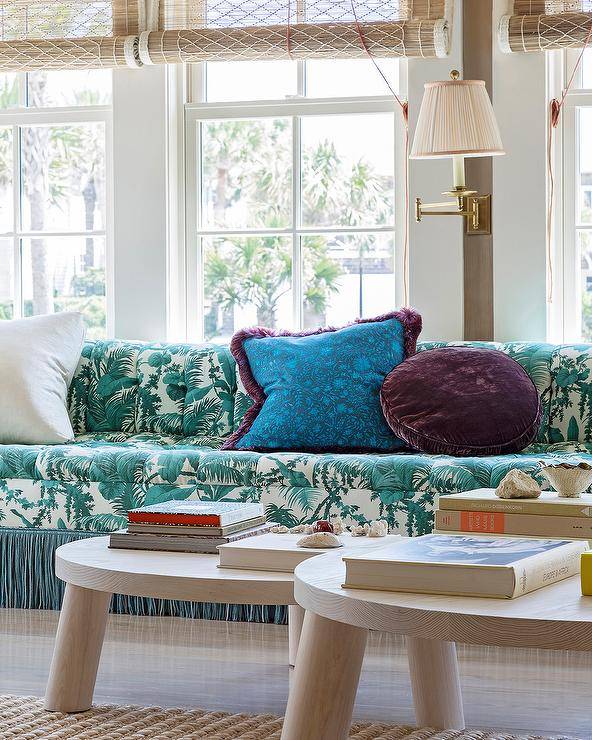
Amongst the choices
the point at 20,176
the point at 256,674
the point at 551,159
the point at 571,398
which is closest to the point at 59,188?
the point at 20,176

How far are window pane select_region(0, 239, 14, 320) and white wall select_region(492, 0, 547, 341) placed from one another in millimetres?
2024

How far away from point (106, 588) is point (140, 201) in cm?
260

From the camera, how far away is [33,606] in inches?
135

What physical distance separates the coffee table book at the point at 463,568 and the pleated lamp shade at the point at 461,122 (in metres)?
2.27

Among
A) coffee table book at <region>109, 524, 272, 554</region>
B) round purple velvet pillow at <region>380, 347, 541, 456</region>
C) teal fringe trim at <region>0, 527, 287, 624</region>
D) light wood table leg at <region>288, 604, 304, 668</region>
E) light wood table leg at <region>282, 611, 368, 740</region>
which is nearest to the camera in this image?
light wood table leg at <region>282, 611, 368, 740</region>

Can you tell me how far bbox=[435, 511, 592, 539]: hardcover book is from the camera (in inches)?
77.7

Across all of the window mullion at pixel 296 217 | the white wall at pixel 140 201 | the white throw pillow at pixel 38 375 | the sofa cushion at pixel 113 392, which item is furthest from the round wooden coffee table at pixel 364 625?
the white wall at pixel 140 201

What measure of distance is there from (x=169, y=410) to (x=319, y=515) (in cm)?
106

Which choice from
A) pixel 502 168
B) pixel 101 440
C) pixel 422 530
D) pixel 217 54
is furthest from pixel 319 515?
pixel 217 54

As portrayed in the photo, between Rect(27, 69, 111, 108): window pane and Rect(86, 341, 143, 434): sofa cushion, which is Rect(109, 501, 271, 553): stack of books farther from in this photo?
Rect(27, 69, 111, 108): window pane

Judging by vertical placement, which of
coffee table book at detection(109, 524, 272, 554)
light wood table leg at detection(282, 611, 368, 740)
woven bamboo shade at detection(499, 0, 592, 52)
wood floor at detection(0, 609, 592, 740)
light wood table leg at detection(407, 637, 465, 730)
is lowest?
wood floor at detection(0, 609, 592, 740)

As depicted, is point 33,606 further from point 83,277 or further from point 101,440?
point 83,277

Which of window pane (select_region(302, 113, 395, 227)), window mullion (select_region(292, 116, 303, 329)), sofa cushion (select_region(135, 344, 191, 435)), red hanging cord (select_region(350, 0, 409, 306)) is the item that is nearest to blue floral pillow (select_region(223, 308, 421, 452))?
sofa cushion (select_region(135, 344, 191, 435))

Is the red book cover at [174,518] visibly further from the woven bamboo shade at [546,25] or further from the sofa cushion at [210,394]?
the woven bamboo shade at [546,25]
